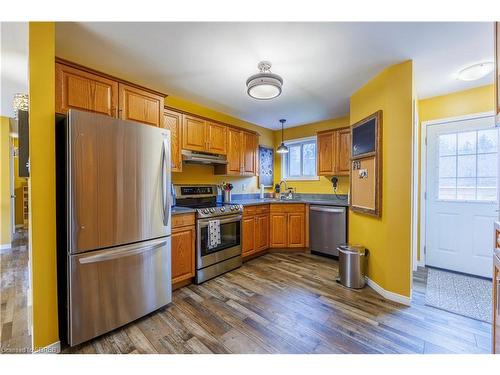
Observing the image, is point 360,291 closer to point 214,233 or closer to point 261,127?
point 214,233

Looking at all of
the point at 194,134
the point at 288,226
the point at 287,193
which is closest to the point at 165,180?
the point at 194,134

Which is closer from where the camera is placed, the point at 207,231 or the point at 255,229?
the point at 207,231

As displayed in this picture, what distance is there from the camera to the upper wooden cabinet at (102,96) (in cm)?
181

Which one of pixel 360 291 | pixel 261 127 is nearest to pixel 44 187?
pixel 360 291

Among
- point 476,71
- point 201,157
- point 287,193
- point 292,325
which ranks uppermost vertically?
point 476,71

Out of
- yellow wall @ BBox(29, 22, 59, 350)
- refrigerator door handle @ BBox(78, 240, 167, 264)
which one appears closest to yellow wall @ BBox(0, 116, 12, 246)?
yellow wall @ BBox(29, 22, 59, 350)

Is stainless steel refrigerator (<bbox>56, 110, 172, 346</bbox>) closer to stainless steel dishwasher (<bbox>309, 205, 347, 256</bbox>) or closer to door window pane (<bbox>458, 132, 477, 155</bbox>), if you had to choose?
stainless steel dishwasher (<bbox>309, 205, 347, 256</bbox>)

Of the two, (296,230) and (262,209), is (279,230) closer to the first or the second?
(296,230)

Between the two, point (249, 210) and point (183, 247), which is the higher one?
point (249, 210)

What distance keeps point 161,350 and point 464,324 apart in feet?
8.12

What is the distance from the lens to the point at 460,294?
233 cm

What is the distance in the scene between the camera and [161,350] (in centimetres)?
157

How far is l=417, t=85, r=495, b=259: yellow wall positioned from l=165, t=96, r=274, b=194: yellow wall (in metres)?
2.69

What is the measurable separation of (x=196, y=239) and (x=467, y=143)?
367 centimetres
